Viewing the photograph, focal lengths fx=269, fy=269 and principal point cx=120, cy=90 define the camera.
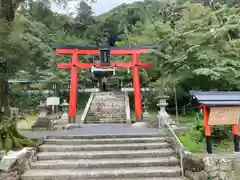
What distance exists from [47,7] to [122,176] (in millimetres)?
7414

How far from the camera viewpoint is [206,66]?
43.4ft

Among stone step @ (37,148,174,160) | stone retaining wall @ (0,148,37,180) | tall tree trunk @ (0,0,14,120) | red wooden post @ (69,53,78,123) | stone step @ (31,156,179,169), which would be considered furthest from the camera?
red wooden post @ (69,53,78,123)

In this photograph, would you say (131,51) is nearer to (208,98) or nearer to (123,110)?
(123,110)

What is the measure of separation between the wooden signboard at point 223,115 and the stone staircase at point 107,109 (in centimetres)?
995

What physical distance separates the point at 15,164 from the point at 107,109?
12.2 meters

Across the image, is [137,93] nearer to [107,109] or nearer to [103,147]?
[107,109]

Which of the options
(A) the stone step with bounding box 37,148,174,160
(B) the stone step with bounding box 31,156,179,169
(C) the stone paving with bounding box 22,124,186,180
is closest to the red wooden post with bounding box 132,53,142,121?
(C) the stone paving with bounding box 22,124,186,180

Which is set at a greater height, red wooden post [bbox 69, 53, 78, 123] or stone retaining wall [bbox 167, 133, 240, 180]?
red wooden post [bbox 69, 53, 78, 123]

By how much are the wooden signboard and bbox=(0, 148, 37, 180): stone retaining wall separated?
477cm

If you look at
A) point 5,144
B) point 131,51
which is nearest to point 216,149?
point 5,144

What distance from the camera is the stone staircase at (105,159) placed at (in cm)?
661

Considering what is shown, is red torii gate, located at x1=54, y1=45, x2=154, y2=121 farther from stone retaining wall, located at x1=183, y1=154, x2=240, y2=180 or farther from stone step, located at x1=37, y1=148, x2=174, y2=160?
stone retaining wall, located at x1=183, y1=154, x2=240, y2=180

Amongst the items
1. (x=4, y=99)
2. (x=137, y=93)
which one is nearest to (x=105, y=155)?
(x=4, y=99)

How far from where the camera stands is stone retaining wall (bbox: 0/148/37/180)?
6.22 meters
